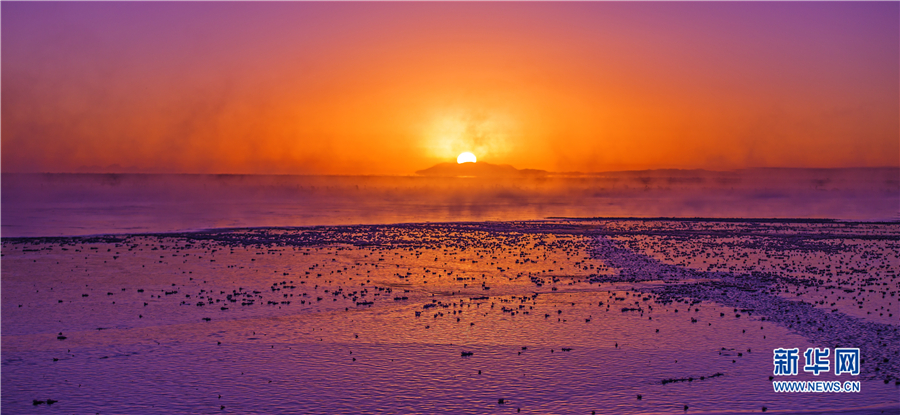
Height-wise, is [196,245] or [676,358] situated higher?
[196,245]

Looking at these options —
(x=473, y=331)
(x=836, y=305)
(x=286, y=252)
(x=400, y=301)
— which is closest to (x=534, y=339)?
(x=473, y=331)

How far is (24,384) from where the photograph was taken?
17422mm

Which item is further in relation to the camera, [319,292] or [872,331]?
[319,292]

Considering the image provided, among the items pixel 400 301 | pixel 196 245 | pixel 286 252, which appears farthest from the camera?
pixel 196 245

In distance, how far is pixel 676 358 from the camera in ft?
65.5

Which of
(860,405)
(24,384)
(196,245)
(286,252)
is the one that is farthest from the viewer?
(196,245)

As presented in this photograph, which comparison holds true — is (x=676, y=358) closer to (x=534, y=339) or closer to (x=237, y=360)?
(x=534, y=339)

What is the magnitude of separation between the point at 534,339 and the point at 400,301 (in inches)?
343

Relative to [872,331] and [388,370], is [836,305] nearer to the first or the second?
[872,331]

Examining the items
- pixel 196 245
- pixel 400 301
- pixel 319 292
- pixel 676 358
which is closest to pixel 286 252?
pixel 196 245

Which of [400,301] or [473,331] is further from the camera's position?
[400,301]

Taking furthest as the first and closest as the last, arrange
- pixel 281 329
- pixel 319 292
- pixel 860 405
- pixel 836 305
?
pixel 319 292, pixel 836 305, pixel 281 329, pixel 860 405

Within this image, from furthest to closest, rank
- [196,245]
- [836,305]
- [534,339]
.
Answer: [196,245], [836,305], [534,339]

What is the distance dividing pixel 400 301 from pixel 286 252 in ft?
72.4
